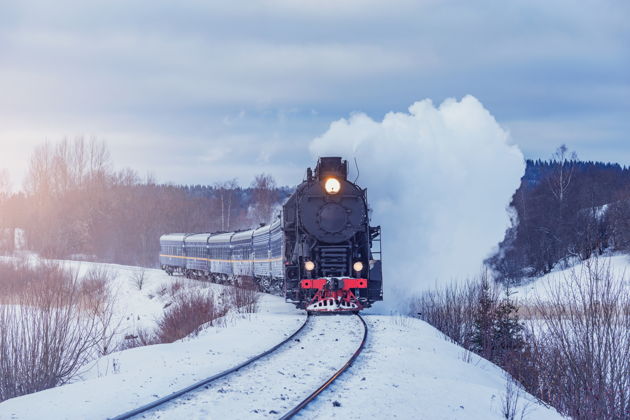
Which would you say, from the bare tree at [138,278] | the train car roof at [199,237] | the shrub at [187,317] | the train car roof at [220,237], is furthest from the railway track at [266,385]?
the bare tree at [138,278]

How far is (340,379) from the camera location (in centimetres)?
1072

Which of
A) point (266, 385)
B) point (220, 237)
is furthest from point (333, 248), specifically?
point (220, 237)

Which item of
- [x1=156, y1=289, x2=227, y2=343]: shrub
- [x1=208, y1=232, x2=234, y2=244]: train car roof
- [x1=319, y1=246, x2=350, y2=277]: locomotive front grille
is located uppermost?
[x1=208, y1=232, x2=234, y2=244]: train car roof

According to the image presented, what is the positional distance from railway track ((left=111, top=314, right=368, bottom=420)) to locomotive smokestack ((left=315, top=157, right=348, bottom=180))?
728 cm

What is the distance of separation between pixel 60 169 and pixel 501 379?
87.1 m

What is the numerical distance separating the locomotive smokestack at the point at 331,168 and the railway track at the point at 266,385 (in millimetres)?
7278

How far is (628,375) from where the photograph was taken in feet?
38.3

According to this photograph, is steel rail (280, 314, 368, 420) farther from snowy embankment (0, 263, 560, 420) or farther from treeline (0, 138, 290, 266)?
treeline (0, 138, 290, 266)

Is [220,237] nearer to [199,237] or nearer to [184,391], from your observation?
[199,237]

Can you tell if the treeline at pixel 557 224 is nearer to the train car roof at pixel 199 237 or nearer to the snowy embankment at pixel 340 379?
the train car roof at pixel 199 237

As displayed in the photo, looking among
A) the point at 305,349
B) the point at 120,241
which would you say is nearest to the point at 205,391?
the point at 305,349

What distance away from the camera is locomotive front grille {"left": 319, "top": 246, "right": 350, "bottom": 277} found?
20500 millimetres

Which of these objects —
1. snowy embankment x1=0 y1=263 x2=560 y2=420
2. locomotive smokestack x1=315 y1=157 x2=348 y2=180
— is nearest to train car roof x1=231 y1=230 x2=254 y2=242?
locomotive smokestack x1=315 y1=157 x2=348 y2=180

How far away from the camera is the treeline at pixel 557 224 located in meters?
49.9
